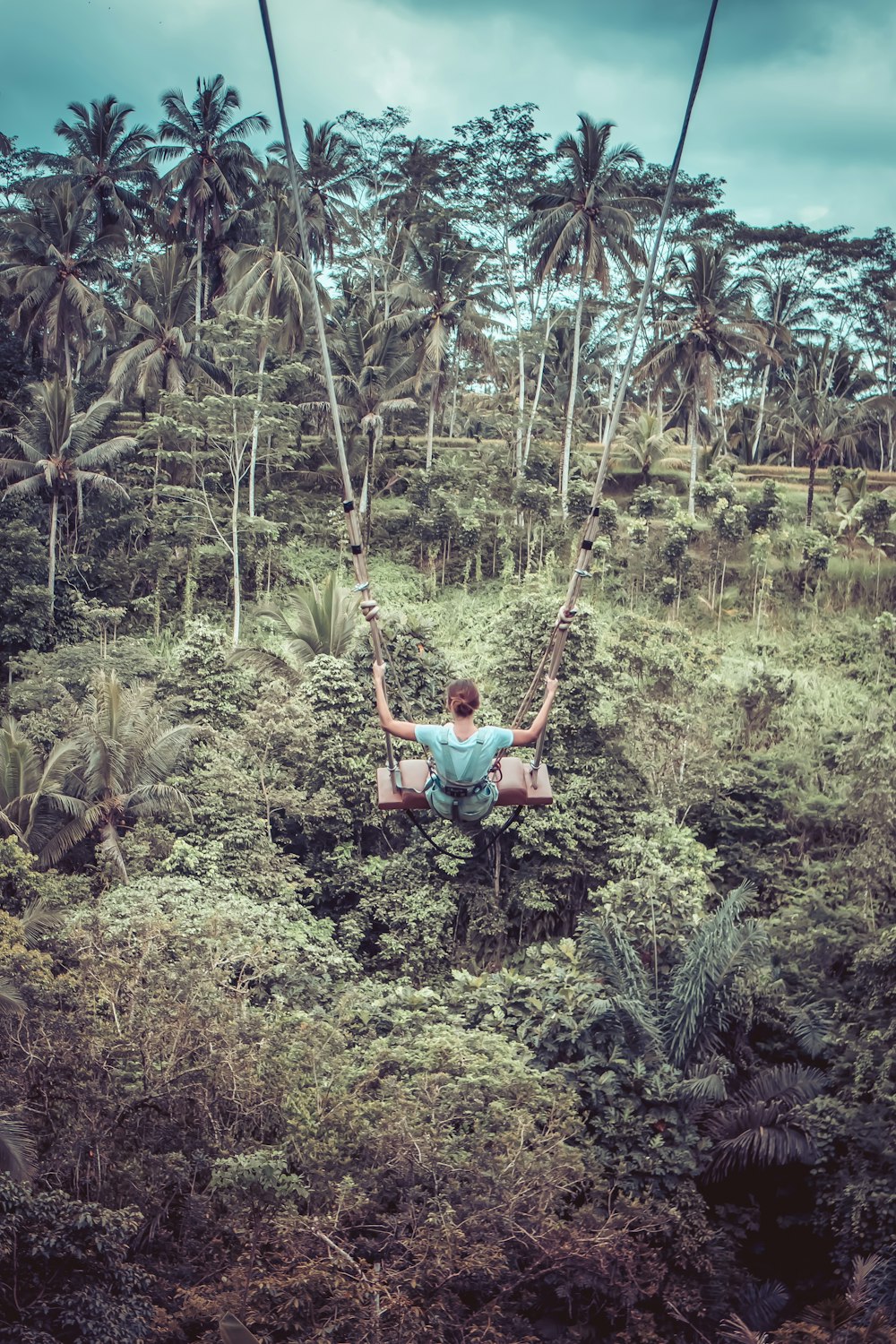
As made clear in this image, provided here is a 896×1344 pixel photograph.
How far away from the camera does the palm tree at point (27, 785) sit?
14.5 m

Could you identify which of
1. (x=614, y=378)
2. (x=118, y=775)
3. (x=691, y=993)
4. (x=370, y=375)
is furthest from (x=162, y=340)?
(x=691, y=993)

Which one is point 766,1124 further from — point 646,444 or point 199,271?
point 199,271

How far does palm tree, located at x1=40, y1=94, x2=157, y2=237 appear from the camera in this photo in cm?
2831

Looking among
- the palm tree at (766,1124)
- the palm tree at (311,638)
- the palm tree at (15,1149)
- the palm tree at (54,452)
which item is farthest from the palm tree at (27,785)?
the palm tree at (766,1124)

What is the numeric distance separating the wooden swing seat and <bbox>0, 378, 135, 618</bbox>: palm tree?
18.2m

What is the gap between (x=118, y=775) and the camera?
14.8 metres

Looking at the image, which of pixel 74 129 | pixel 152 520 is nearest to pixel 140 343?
pixel 152 520

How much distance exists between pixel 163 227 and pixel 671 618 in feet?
57.8

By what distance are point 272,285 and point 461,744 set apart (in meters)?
21.5

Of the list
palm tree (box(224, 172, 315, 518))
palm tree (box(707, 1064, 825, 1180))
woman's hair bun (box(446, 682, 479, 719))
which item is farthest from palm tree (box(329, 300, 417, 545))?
woman's hair bun (box(446, 682, 479, 719))

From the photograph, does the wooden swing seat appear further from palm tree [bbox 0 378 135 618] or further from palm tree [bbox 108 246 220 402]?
palm tree [bbox 108 246 220 402]

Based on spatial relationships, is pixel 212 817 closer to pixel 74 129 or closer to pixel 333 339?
pixel 333 339

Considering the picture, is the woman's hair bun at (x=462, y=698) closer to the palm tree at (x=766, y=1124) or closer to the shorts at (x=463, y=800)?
the shorts at (x=463, y=800)

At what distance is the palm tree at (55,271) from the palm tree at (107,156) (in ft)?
5.44
